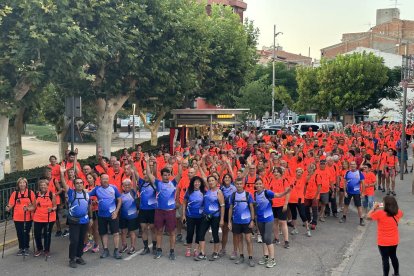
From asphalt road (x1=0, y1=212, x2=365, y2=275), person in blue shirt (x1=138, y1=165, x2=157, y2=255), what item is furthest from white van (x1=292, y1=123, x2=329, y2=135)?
person in blue shirt (x1=138, y1=165, x2=157, y2=255)

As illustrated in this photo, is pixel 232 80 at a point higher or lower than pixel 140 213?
higher

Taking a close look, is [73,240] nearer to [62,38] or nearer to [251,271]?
[251,271]

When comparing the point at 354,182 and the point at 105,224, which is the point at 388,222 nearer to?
the point at 354,182

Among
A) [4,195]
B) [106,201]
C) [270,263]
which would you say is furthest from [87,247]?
[270,263]

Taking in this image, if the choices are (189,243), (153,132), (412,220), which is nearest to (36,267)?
(189,243)

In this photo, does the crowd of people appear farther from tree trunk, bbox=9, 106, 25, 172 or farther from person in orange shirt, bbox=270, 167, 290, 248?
tree trunk, bbox=9, 106, 25, 172

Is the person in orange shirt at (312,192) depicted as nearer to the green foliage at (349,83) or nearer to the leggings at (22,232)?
the leggings at (22,232)

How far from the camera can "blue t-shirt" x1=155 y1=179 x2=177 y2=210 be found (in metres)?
9.31

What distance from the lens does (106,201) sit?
9258 millimetres

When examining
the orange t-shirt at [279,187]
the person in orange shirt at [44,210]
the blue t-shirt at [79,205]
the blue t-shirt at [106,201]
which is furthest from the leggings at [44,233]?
the orange t-shirt at [279,187]

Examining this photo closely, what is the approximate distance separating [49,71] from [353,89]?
1405 inches

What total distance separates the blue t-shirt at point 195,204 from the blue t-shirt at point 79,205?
1784 millimetres

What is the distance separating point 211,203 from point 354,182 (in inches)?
176

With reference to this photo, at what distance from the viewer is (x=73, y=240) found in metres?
8.95
